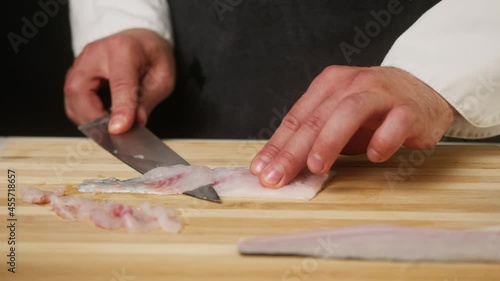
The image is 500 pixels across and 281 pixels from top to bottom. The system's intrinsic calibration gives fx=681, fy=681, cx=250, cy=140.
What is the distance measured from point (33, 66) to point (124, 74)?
747 millimetres

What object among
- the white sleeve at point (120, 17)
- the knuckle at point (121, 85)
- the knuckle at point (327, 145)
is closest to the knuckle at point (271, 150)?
the knuckle at point (327, 145)

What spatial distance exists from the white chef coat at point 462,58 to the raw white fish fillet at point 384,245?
0.44 meters

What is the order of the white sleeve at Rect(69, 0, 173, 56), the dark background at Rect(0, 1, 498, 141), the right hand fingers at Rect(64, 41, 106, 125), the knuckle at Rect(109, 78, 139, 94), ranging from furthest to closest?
the dark background at Rect(0, 1, 498, 141), the white sleeve at Rect(69, 0, 173, 56), the right hand fingers at Rect(64, 41, 106, 125), the knuckle at Rect(109, 78, 139, 94)

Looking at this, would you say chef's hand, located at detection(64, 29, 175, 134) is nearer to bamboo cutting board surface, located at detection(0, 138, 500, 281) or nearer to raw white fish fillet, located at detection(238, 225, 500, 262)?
bamboo cutting board surface, located at detection(0, 138, 500, 281)

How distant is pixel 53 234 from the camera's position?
2.99 ft

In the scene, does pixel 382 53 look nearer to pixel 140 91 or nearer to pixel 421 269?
pixel 140 91

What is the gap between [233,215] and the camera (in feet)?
3.21

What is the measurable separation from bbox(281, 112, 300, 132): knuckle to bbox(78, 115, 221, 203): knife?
0.61 ft

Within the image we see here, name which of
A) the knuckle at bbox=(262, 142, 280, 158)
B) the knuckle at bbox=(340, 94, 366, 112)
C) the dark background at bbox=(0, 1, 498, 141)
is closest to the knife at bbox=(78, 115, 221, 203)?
the knuckle at bbox=(262, 142, 280, 158)

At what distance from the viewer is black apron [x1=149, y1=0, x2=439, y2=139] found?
178 centimetres

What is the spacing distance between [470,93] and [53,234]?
2.60ft

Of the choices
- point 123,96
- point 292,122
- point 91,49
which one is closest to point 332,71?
point 292,122

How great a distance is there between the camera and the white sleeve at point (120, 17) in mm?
1710

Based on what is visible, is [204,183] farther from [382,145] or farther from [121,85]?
[121,85]
